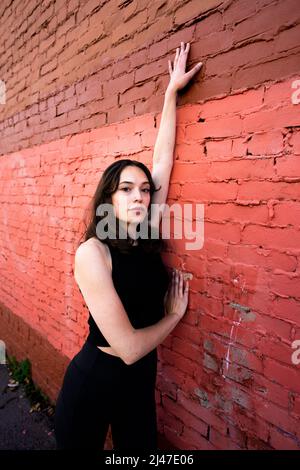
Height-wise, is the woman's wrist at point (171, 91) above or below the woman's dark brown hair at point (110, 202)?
above

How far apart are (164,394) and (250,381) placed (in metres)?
0.74

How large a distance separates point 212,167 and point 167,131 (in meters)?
0.37

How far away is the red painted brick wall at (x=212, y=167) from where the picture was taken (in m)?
1.43

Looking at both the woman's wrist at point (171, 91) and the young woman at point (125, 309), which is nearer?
the young woman at point (125, 309)

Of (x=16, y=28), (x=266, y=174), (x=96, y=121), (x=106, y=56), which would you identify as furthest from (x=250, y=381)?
(x=16, y=28)

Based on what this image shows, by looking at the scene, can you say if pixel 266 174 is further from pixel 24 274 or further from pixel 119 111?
pixel 24 274

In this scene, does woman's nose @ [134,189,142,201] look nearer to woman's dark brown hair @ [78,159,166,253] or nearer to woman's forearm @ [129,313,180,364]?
woman's dark brown hair @ [78,159,166,253]

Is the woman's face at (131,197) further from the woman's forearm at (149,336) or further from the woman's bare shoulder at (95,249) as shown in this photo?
the woman's forearm at (149,336)

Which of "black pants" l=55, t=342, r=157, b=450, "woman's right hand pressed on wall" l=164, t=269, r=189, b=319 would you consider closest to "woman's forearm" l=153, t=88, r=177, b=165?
"woman's right hand pressed on wall" l=164, t=269, r=189, b=319

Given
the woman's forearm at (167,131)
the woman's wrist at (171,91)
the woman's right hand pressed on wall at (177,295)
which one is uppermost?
the woman's wrist at (171,91)

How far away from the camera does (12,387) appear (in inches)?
149

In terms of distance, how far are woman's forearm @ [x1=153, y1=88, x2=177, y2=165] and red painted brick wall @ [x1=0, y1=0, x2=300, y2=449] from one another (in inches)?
1.8

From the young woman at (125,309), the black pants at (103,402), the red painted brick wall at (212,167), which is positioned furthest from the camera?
the black pants at (103,402)

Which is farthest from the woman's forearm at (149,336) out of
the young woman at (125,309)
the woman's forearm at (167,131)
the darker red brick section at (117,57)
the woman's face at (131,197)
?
the darker red brick section at (117,57)
